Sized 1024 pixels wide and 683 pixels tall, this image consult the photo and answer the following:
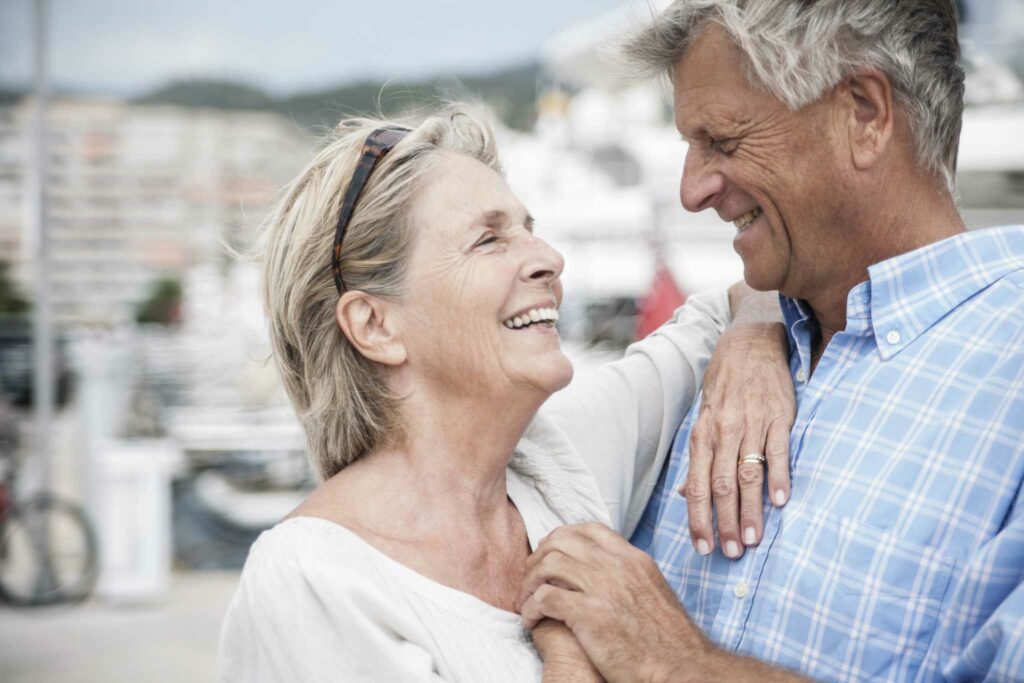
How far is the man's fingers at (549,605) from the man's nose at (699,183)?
64cm

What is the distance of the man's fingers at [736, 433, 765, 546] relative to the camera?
1.53 m

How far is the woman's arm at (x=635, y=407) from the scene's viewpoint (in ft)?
5.93

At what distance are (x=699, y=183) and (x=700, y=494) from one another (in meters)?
0.49

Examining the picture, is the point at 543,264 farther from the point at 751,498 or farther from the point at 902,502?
the point at 902,502

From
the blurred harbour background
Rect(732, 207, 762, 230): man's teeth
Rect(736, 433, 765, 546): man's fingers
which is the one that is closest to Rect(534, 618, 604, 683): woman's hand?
Rect(736, 433, 765, 546): man's fingers

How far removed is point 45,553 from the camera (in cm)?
605

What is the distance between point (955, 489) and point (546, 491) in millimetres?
615

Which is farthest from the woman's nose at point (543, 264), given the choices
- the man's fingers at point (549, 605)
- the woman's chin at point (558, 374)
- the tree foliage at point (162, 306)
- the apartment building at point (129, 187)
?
the tree foliage at point (162, 306)

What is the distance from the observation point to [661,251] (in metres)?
7.65

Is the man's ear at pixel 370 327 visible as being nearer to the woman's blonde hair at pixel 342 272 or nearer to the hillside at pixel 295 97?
the woman's blonde hair at pixel 342 272

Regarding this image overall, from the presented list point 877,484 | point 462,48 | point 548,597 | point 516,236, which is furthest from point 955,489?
point 462,48

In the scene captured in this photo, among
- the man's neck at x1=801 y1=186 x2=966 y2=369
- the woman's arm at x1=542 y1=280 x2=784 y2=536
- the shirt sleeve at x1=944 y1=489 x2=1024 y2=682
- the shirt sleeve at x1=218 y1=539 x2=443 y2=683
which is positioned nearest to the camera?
the shirt sleeve at x1=944 y1=489 x2=1024 y2=682

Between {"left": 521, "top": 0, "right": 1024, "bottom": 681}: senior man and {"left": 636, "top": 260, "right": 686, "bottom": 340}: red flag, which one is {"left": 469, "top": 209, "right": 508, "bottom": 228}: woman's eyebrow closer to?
{"left": 521, "top": 0, "right": 1024, "bottom": 681}: senior man

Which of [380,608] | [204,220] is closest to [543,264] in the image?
[380,608]
